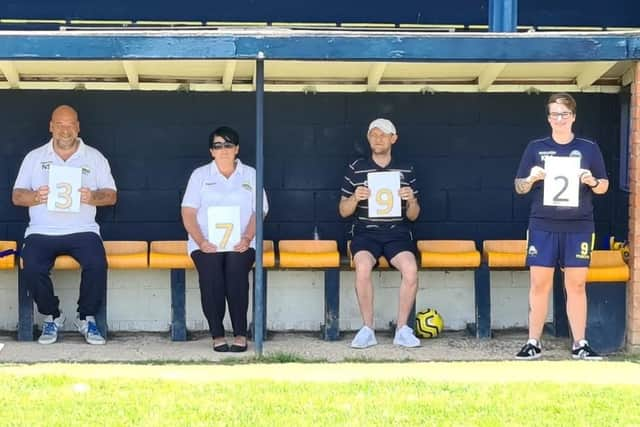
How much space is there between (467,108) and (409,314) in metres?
1.74

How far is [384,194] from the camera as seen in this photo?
8.80 meters

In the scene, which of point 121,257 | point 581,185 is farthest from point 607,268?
point 121,257

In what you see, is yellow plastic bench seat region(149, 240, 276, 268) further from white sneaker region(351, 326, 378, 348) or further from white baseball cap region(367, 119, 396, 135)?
white baseball cap region(367, 119, 396, 135)

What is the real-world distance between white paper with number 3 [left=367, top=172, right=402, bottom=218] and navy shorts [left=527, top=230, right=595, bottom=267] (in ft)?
3.83

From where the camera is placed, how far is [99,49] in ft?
25.1

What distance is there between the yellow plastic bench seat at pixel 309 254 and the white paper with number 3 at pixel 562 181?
1.69 m

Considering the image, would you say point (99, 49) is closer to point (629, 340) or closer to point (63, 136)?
point (63, 136)

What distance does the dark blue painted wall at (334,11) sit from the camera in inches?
373

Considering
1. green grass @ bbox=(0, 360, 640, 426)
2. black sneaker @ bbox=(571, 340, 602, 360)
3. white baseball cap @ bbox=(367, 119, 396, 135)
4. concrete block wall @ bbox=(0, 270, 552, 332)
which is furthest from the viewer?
concrete block wall @ bbox=(0, 270, 552, 332)

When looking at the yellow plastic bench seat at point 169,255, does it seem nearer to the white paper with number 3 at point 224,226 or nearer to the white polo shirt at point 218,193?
the white polo shirt at point 218,193

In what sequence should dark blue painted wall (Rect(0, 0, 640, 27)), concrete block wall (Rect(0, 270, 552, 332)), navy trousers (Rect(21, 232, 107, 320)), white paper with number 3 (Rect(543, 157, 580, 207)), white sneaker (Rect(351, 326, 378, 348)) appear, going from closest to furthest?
white paper with number 3 (Rect(543, 157, 580, 207))
white sneaker (Rect(351, 326, 378, 348))
navy trousers (Rect(21, 232, 107, 320))
concrete block wall (Rect(0, 270, 552, 332))
dark blue painted wall (Rect(0, 0, 640, 27))

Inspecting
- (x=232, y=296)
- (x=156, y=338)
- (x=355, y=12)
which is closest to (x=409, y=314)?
(x=232, y=296)

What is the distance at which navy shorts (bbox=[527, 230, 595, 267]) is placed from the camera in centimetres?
795

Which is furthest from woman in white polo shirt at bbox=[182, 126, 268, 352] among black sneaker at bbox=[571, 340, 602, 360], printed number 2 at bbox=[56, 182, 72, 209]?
black sneaker at bbox=[571, 340, 602, 360]
